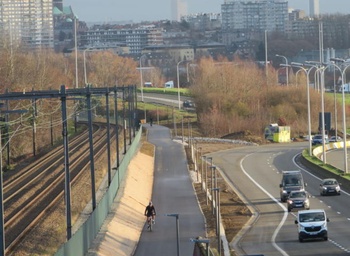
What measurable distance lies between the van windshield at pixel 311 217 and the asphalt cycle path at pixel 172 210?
325 cm

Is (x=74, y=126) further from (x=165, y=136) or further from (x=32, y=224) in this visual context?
(x=32, y=224)

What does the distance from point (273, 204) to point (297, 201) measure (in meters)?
3.66

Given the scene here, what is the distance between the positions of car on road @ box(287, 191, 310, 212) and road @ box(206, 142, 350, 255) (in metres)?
0.42

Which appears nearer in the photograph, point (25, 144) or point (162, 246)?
point (162, 246)

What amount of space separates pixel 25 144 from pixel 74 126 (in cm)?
2790

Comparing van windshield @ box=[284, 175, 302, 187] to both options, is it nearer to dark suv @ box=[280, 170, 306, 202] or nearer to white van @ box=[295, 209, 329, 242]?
dark suv @ box=[280, 170, 306, 202]

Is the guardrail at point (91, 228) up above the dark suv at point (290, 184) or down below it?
above

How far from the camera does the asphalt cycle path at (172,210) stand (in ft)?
115

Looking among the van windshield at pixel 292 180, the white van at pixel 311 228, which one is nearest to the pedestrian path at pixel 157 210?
the white van at pixel 311 228

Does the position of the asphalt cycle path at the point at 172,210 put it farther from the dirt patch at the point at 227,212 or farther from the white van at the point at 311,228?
the white van at the point at 311,228

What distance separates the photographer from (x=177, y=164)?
6775cm

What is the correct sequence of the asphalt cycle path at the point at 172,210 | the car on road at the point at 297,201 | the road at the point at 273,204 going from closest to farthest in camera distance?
1. the asphalt cycle path at the point at 172,210
2. the road at the point at 273,204
3. the car on road at the point at 297,201

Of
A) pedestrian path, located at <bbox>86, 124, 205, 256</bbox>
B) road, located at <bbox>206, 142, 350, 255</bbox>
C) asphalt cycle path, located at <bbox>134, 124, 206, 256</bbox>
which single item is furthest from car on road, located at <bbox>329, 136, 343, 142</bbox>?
pedestrian path, located at <bbox>86, 124, 205, 256</bbox>

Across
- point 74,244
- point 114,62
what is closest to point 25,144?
point 74,244
